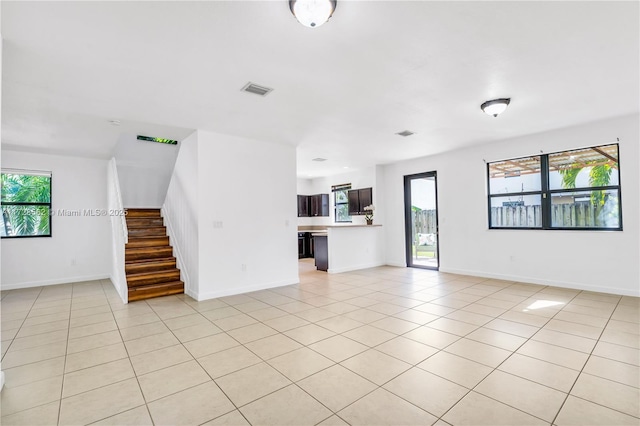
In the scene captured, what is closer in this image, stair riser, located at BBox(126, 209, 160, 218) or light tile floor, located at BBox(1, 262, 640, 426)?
light tile floor, located at BBox(1, 262, 640, 426)

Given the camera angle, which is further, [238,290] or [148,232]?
[148,232]

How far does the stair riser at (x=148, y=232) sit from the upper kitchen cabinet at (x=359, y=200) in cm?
469

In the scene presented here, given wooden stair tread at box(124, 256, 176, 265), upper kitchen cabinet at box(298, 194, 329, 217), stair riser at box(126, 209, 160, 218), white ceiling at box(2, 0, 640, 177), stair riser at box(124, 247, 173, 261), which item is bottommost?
wooden stair tread at box(124, 256, 176, 265)

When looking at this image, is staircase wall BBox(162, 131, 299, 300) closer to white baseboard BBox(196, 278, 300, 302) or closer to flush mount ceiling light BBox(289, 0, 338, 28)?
white baseboard BBox(196, 278, 300, 302)

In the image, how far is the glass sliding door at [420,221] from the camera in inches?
278

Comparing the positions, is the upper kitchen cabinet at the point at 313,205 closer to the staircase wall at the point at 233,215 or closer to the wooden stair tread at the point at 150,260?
the staircase wall at the point at 233,215

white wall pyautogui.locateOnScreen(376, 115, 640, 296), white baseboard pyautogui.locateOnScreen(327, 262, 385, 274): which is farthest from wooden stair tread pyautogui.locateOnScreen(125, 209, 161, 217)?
white wall pyautogui.locateOnScreen(376, 115, 640, 296)

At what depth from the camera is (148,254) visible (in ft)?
18.0

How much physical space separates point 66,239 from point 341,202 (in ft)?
22.0

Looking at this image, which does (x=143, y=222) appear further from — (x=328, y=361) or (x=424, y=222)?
(x=424, y=222)

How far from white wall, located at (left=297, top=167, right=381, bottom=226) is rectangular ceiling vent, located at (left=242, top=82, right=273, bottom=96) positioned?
4.92m

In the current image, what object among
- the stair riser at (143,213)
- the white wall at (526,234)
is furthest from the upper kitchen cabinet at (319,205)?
the stair riser at (143,213)

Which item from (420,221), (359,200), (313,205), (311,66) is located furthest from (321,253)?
(311,66)

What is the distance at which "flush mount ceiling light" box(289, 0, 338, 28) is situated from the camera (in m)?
1.89
